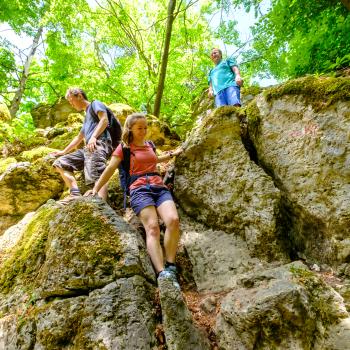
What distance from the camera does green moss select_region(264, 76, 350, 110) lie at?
4793mm

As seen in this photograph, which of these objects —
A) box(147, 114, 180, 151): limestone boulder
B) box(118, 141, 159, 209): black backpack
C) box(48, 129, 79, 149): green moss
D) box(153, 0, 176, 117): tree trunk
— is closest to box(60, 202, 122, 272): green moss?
box(118, 141, 159, 209): black backpack

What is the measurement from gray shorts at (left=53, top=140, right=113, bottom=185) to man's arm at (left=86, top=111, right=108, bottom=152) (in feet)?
0.33

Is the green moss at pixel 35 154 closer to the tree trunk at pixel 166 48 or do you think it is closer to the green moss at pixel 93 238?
the tree trunk at pixel 166 48

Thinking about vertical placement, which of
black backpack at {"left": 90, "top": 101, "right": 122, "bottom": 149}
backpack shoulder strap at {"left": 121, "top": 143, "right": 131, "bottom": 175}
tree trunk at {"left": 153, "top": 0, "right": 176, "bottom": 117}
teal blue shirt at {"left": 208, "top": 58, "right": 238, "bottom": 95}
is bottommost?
backpack shoulder strap at {"left": 121, "top": 143, "right": 131, "bottom": 175}

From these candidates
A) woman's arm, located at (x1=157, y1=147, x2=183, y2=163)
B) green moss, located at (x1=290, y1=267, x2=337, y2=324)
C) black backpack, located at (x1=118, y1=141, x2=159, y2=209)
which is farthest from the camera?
woman's arm, located at (x1=157, y1=147, x2=183, y2=163)

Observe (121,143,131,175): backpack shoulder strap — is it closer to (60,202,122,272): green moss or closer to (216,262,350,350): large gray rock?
(60,202,122,272): green moss

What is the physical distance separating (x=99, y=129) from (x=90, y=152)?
19.8 inches

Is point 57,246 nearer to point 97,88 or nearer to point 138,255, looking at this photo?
point 138,255

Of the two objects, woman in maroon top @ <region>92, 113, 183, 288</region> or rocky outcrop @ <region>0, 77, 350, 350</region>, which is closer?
rocky outcrop @ <region>0, 77, 350, 350</region>

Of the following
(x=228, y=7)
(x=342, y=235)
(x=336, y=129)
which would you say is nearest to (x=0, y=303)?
(x=342, y=235)

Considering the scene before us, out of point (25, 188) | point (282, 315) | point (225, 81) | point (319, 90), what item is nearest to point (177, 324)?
point (282, 315)

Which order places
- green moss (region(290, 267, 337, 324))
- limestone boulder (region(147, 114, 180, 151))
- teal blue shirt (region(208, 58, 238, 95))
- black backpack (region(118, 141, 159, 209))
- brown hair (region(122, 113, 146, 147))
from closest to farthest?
green moss (region(290, 267, 337, 324))
black backpack (region(118, 141, 159, 209))
brown hair (region(122, 113, 146, 147))
teal blue shirt (region(208, 58, 238, 95))
limestone boulder (region(147, 114, 180, 151))

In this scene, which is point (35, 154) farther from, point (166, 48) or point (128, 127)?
point (128, 127)

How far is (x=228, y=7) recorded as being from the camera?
8.77 metres
